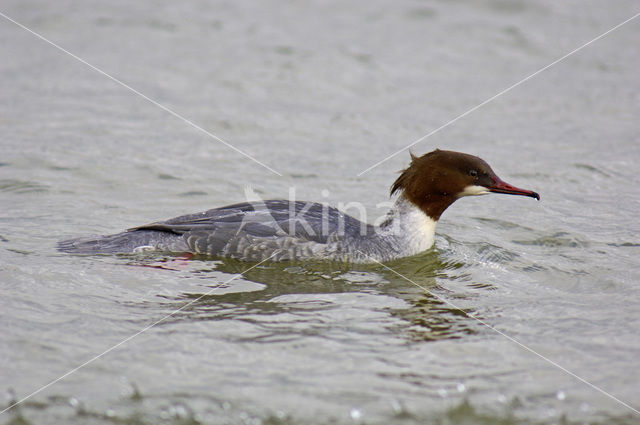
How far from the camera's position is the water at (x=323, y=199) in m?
5.50

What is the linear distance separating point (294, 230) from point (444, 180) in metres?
1.57

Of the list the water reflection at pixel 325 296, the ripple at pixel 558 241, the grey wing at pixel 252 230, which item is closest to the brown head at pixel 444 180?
the water reflection at pixel 325 296

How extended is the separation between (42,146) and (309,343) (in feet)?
Answer: 19.4

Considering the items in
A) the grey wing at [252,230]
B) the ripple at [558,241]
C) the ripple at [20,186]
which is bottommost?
the ripple at [558,241]

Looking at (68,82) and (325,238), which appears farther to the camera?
(68,82)

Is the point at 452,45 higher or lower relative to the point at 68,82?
higher

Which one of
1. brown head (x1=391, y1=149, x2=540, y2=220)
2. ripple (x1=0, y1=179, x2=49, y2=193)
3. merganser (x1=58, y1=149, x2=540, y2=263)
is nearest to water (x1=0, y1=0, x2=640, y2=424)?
ripple (x1=0, y1=179, x2=49, y2=193)

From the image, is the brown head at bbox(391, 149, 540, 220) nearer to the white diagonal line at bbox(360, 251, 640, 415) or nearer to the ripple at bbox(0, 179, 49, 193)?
the white diagonal line at bbox(360, 251, 640, 415)

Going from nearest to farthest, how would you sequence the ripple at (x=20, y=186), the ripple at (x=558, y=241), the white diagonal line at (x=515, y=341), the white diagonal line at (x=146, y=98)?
the white diagonal line at (x=515, y=341)
the ripple at (x=558, y=241)
the ripple at (x=20, y=186)
the white diagonal line at (x=146, y=98)

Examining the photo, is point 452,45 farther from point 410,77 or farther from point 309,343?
point 309,343

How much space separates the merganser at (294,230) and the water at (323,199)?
184 mm

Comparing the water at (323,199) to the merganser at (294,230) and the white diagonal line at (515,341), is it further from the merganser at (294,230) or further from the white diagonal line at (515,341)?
the merganser at (294,230)

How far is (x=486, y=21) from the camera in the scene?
15.2 metres

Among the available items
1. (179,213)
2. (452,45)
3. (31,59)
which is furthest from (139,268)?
(452,45)
